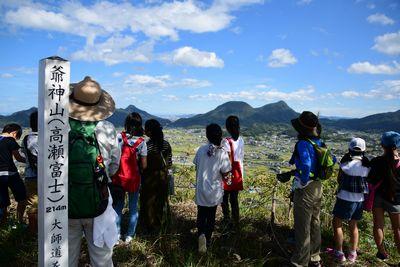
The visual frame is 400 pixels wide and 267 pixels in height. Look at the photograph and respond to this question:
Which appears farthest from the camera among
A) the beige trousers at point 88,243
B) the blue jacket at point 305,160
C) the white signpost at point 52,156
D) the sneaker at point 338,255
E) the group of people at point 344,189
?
the sneaker at point 338,255

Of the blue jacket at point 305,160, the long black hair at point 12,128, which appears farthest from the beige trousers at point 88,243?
the long black hair at point 12,128

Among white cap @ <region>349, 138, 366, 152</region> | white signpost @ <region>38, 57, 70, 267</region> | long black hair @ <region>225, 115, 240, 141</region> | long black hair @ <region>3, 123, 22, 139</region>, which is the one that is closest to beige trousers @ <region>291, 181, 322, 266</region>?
white cap @ <region>349, 138, 366, 152</region>

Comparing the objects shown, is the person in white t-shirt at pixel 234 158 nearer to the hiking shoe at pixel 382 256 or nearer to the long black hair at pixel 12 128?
the hiking shoe at pixel 382 256

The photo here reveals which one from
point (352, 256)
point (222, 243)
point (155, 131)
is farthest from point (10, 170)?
point (352, 256)

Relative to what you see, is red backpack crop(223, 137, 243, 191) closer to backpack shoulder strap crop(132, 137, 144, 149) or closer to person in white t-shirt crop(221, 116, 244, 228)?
person in white t-shirt crop(221, 116, 244, 228)

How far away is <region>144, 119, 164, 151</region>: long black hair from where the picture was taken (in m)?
4.55

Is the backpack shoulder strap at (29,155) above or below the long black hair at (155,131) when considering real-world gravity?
below

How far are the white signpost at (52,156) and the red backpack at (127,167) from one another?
168 centimetres

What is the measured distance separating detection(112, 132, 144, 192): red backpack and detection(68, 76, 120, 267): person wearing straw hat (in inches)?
51.5

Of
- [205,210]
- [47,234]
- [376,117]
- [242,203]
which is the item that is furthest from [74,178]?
[376,117]

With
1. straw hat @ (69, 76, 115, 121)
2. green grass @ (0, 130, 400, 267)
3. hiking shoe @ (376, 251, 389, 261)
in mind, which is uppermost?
straw hat @ (69, 76, 115, 121)

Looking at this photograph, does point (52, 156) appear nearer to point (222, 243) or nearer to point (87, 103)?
point (87, 103)

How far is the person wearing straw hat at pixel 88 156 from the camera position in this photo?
268 cm

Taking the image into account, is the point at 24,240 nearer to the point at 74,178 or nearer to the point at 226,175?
the point at 74,178
